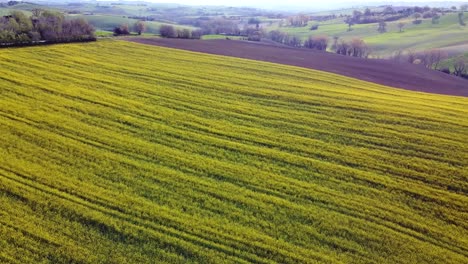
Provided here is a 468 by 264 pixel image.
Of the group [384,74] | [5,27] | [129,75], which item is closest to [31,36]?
[5,27]

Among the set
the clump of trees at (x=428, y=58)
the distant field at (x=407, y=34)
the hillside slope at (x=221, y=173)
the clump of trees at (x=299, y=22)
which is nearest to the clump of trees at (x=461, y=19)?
the distant field at (x=407, y=34)

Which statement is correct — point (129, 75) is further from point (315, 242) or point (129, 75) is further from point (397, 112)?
point (315, 242)

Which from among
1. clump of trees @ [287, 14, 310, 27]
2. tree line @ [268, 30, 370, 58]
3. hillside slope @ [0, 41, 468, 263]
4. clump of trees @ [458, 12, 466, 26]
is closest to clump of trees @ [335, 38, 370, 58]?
tree line @ [268, 30, 370, 58]

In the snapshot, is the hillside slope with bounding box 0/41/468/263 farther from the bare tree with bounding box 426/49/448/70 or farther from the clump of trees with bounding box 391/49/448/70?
the bare tree with bounding box 426/49/448/70

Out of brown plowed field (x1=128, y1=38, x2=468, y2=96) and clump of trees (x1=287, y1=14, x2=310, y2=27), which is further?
clump of trees (x1=287, y1=14, x2=310, y2=27)

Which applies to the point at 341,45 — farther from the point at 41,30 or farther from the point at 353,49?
the point at 41,30
